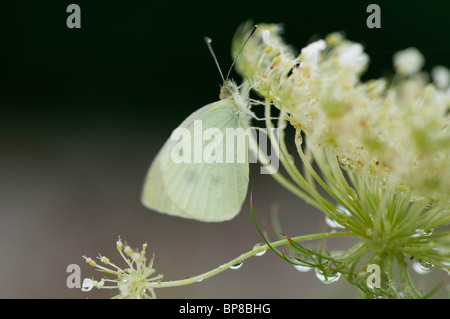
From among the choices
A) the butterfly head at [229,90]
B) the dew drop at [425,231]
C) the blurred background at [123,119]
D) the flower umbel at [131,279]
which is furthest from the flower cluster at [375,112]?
the blurred background at [123,119]

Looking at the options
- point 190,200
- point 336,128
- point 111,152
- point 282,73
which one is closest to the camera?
point 336,128

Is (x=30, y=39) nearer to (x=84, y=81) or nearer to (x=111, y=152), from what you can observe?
(x=84, y=81)

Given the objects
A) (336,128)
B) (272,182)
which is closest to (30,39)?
(272,182)

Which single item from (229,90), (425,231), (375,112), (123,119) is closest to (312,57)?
(375,112)

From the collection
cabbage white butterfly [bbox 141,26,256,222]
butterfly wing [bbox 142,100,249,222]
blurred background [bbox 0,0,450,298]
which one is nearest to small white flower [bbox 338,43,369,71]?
cabbage white butterfly [bbox 141,26,256,222]

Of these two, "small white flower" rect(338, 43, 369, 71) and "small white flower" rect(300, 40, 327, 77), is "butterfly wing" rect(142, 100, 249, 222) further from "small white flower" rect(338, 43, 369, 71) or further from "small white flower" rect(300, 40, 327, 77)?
"small white flower" rect(338, 43, 369, 71)

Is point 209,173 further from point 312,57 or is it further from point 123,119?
point 123,119
